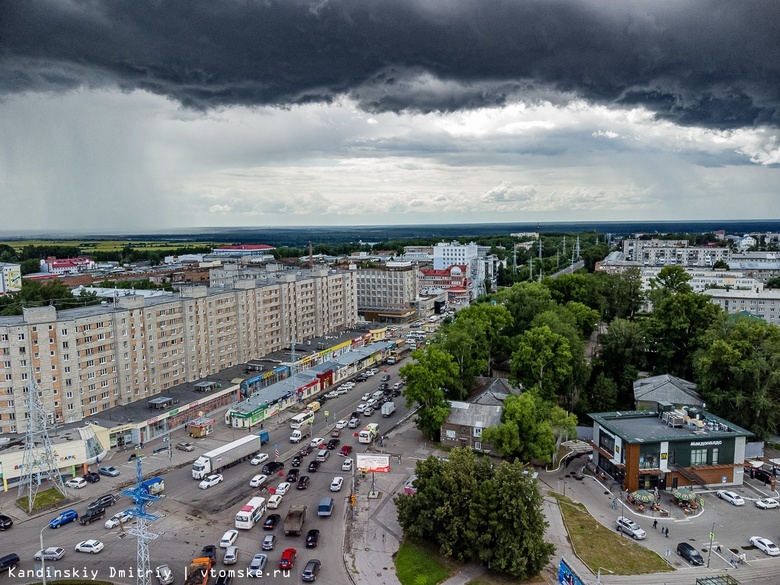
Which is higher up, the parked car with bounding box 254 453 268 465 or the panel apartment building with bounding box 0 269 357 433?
the panel apartment building with bounding box 0 269 357 433

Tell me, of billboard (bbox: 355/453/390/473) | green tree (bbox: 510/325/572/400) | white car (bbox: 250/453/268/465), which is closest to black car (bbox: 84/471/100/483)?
white car (bbox: 250/453/268/465)

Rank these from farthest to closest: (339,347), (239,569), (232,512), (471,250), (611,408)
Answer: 1. (471,250)
2. (339,347)
3. (611,408)
4. (232,512)
5. (239,569)

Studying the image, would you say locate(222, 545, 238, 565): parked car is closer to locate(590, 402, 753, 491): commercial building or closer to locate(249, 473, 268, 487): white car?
locate(249, 473, 268, 487): white car

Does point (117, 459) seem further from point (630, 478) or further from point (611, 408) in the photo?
point (611, 408)

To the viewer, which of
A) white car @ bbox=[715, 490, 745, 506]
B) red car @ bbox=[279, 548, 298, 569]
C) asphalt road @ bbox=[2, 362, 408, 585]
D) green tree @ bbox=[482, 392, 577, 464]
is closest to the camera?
red car @ bbox=[279, 548, 298, 569]

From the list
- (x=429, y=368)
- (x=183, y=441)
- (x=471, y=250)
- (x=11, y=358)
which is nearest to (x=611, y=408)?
(x=429, y=368)

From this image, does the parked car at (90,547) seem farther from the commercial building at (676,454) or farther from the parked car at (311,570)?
the commercial building at (676,454)
